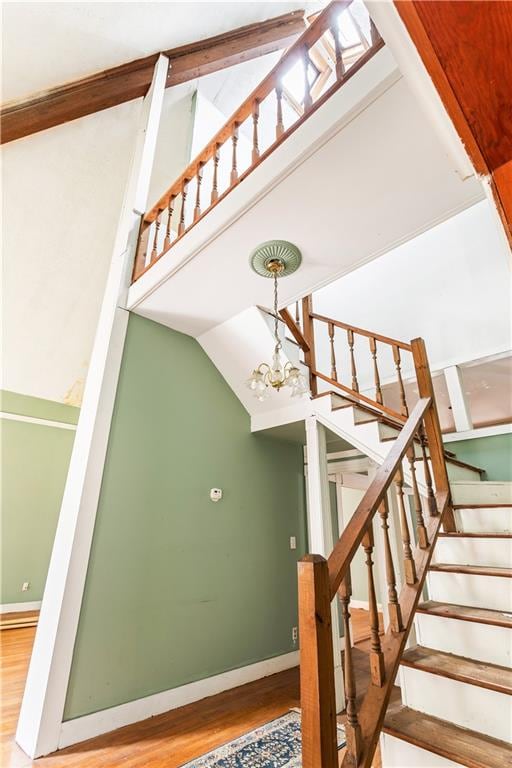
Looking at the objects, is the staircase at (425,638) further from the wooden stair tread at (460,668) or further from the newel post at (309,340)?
the newel post at (309,340)

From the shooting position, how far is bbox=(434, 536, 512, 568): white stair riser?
1.88 meters

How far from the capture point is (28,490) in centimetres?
530

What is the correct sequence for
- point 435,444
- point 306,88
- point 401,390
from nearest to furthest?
point 306,88, point 435,444, point 401,390

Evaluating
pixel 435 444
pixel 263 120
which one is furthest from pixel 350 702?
pixel 263 120

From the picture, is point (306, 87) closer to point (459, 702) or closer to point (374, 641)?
point (374, 641)

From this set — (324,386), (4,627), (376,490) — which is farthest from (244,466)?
(4,627)

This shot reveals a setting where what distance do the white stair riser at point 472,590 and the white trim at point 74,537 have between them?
81.3 inches

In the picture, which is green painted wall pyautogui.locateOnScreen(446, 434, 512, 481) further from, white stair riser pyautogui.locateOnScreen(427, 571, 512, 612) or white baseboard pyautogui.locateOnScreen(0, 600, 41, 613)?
white baseboard pyautogui.locateOnScreen(0, 600, 41, 613)

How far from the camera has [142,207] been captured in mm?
3330

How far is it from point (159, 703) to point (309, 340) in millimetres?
3029

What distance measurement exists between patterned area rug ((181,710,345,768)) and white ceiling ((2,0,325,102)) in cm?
489

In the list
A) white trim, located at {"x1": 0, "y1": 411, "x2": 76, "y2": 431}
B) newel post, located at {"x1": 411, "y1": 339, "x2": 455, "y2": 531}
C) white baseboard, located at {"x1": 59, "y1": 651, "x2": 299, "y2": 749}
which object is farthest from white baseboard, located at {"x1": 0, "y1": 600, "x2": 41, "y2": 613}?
newel post, located at {"x1": 411, "y1": 339, "x2": 455, "y2": 531}

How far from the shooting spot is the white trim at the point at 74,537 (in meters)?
2.02

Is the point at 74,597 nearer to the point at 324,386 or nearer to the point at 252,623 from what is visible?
the point at 252,623
